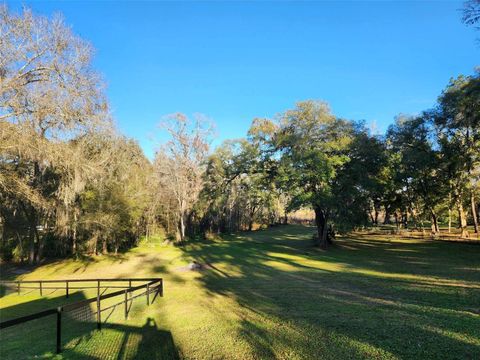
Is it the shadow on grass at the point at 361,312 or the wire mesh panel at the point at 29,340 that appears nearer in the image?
the shadow on grass at the point at 361,312

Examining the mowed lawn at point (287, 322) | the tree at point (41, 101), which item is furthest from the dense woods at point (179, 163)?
the mowed lawn at point (287, 322)

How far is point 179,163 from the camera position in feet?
107

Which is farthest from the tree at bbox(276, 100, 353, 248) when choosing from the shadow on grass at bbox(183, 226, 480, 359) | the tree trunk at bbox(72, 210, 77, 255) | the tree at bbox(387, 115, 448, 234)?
the tree trunk at bbox(72, 210, 77, 255)

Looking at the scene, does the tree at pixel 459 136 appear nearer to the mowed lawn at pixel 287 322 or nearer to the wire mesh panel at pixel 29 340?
the mowed lawn at pixel 287 322

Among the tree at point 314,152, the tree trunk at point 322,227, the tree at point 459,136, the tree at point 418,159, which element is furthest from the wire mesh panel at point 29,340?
the tree at point 418,159

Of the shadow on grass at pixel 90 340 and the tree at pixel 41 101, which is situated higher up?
the tree at pixel 41 101

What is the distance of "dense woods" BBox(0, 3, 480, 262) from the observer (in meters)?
11.7

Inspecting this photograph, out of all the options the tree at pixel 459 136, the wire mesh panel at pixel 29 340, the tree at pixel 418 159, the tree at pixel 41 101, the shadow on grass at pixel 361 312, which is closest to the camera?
the shadow on grass at pixel 361 312

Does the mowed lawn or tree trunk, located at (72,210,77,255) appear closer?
the mowed lawn

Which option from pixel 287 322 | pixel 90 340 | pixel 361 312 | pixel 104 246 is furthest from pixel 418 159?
pixel 104 246

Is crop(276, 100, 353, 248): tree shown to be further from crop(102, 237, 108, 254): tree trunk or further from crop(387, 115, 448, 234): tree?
crop(102, 237, 108, 254): tree trunk

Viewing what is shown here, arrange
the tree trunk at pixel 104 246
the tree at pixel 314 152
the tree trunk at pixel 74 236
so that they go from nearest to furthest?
the tree at pixel 314 152 < the tree trunk at pixel 74 236 < the tree trunk at pixel 104 246

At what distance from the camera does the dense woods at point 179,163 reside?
11.7m

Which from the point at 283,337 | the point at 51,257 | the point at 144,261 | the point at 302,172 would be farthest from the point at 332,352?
the point at 51,257
